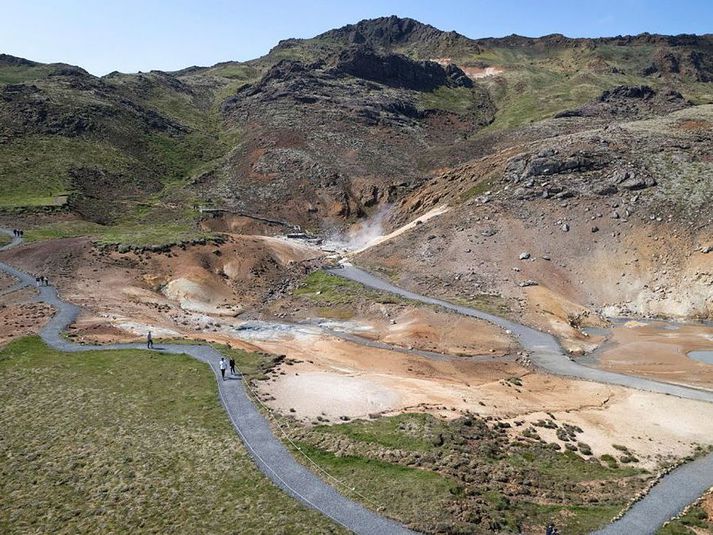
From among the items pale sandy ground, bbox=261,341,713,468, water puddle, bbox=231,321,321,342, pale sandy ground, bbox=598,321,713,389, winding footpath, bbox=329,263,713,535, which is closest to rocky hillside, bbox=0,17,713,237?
pale sandy ground, bbox=598,321,713,389

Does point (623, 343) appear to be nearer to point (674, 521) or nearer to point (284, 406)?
point (674, 521)

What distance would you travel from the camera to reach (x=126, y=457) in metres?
25.4

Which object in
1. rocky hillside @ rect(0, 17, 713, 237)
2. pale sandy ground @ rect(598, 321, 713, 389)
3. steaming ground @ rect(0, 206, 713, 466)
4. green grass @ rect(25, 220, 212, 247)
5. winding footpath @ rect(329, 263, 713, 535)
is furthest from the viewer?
rocky hillside @ rect(0, 17, 713, 237)

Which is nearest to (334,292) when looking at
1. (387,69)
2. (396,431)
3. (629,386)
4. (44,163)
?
(629,386)

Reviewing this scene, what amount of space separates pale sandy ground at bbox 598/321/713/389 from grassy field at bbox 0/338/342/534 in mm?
34685

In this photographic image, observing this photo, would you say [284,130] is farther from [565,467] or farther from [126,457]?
[565,467]

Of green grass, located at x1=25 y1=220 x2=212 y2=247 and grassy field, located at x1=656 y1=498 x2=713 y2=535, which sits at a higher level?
green grass, located at x1=25 y1=220 x2=212 y2=247

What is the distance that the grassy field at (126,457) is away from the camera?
2070 cm

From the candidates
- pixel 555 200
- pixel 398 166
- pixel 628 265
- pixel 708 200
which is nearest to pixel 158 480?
pixel 628 265

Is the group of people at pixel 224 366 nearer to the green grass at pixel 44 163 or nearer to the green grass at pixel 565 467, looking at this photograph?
the green grass at pixel 565 467

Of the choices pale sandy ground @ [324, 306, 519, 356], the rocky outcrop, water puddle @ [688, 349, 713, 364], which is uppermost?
the rocky outcrop

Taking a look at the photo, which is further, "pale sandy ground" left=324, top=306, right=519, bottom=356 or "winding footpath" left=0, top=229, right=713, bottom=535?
"pale sandy ground" left=324, top=306, right=519, bottom=356

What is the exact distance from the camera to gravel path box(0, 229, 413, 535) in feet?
66.3

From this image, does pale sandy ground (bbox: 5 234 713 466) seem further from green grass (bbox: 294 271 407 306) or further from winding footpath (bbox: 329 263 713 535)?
green grass (bbox: 294 271 407 306)
